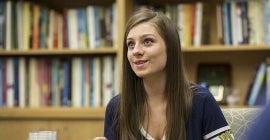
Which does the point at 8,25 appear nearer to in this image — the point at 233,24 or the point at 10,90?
the point at 10,90

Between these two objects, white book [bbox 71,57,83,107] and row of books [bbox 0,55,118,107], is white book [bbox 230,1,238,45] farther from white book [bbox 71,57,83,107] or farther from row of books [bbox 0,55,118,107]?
white book [bbox 71,57,83,107]

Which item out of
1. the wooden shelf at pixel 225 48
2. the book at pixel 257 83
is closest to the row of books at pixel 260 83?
the book at pixel 257 83

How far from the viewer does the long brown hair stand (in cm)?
129

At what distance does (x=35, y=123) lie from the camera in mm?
2174

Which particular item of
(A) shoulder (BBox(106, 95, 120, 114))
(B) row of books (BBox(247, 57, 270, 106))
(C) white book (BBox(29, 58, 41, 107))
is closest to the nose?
(A) shoulder (BBox(106, 95, 120, 114))

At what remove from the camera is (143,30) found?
1.30m

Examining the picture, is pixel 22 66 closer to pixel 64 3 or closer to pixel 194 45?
pixel 64 3

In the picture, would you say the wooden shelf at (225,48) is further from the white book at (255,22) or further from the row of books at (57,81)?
the row of books at (57,81)

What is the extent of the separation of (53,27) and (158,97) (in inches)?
44.4

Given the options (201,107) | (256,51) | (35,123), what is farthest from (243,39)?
(35,123)

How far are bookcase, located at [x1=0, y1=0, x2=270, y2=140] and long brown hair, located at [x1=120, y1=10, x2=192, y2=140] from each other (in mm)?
746

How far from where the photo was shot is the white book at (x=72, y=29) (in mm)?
2240

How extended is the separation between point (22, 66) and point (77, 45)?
1.18ft

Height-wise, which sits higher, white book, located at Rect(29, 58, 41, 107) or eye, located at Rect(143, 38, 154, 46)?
eye, located at Rect(143, 38, 154, 46)
